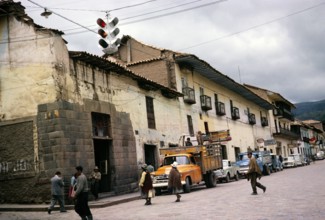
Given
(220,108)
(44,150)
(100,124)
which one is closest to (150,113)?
(100,124)

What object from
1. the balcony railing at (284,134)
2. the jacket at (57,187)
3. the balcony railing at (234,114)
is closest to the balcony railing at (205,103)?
the balcony railing at (234,114)

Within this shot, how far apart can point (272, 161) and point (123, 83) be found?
18.8 m

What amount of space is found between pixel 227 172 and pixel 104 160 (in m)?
9.33

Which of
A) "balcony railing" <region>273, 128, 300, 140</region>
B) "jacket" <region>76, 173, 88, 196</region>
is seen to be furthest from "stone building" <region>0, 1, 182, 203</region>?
"balcony railing" <region>273, 128, 300, 140</region>

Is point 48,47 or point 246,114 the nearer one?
point 48,47

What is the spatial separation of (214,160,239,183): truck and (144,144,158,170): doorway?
4.01m

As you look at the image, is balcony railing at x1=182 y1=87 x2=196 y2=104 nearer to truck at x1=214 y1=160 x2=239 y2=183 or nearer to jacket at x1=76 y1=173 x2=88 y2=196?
truck at x1=214 y1=160 x2=239 y2=183

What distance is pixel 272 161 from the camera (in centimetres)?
3441

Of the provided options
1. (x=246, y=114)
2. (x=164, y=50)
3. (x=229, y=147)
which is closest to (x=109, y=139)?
(x=164, y=50)

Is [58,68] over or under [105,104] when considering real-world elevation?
over

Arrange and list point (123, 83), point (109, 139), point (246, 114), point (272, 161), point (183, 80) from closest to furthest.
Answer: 1. point (109, 139)
2. point (123, 83)
3. point (183, 80)
4. point (272, 161)
5. point (246, 114)

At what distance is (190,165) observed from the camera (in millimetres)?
18781

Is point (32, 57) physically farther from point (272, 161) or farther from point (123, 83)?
point (272, 161)

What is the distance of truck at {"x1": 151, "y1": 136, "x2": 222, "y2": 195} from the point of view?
58.4 feet
